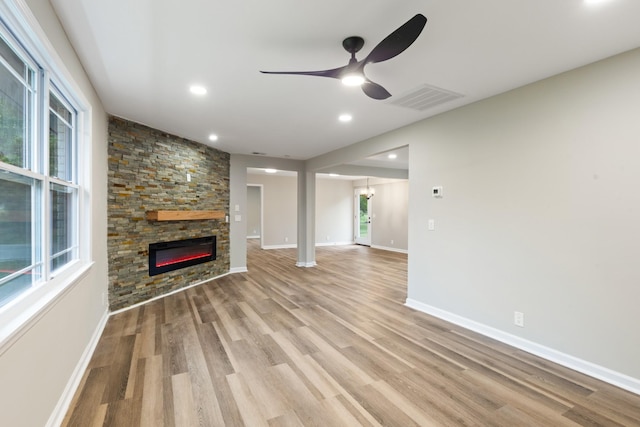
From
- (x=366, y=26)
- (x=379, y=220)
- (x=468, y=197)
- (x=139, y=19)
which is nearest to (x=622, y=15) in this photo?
(x=366, y=26)

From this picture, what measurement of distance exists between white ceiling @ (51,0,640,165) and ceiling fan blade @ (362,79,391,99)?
268 millimetres

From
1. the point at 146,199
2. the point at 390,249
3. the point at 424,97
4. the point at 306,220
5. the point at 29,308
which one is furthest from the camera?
the point at 390,249

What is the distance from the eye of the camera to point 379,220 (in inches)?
410

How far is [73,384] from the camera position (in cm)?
210

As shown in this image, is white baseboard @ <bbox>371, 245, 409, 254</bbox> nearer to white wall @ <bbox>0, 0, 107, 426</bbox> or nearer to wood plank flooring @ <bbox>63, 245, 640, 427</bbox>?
wood plank flooring @ <bbox>63, 245, 640, 427</bbox>

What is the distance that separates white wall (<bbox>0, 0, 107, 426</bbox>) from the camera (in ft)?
4.35

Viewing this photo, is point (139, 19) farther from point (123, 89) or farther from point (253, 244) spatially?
point (253, 244)

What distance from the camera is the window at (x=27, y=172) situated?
148 cm

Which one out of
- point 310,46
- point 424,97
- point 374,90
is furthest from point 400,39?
point 424,97

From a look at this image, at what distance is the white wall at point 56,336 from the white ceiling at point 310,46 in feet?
0.58

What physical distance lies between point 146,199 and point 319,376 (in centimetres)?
335

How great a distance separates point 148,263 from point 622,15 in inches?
207

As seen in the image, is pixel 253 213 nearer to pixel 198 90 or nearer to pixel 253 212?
pixel 253 212

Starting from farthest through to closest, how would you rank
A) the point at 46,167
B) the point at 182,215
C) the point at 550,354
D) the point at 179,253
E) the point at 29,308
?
the point at 179,253, the point at 182,215, the point at 550,354, the point at 46,167, the point at 29,308
